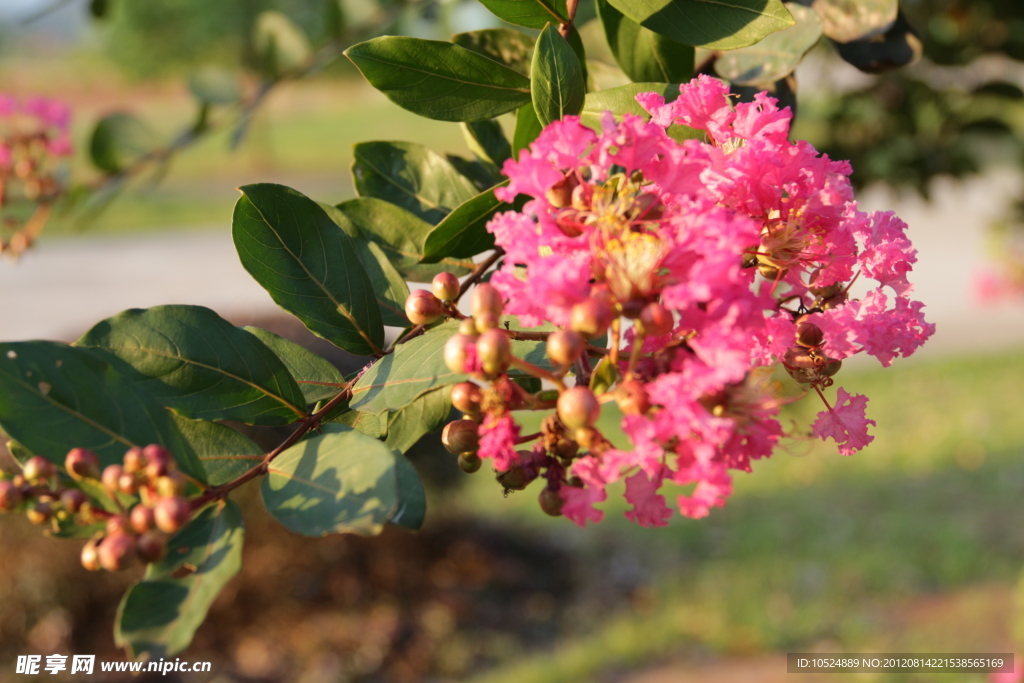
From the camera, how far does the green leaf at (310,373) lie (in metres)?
0.82

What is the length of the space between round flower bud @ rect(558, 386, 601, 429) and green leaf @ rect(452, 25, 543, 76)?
466 mm

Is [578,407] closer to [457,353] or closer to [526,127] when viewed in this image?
[457,353]

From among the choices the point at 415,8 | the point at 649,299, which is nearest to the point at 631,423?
the point at 649,299

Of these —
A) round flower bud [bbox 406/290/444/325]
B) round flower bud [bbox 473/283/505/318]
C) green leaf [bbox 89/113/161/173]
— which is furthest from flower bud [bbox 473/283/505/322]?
green leaf [bbox 89/113/161/173]

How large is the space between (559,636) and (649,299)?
3.28 m

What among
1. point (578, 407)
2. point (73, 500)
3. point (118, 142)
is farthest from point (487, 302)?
point (118, 142)

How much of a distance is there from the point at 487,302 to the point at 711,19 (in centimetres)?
38

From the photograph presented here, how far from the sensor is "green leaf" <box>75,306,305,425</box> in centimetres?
71

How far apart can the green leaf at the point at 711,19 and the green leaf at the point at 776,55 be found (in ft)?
0.58

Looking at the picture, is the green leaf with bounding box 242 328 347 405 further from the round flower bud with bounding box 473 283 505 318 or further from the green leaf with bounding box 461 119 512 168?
the green leaf with bounding box 461 119 512 168

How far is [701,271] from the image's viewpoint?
1.99 ft

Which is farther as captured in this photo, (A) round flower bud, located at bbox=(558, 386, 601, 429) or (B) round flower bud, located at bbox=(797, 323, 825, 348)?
(B) round flower bud, located at bbox=(797, 323, 825, 348)

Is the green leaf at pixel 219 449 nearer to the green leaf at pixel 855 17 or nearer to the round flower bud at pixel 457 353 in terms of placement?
the round flower bud at pixel 457 353

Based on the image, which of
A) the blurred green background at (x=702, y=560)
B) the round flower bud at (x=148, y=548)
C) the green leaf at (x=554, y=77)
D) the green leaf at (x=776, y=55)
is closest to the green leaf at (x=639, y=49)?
the green leaf at (x=776, y=55)
